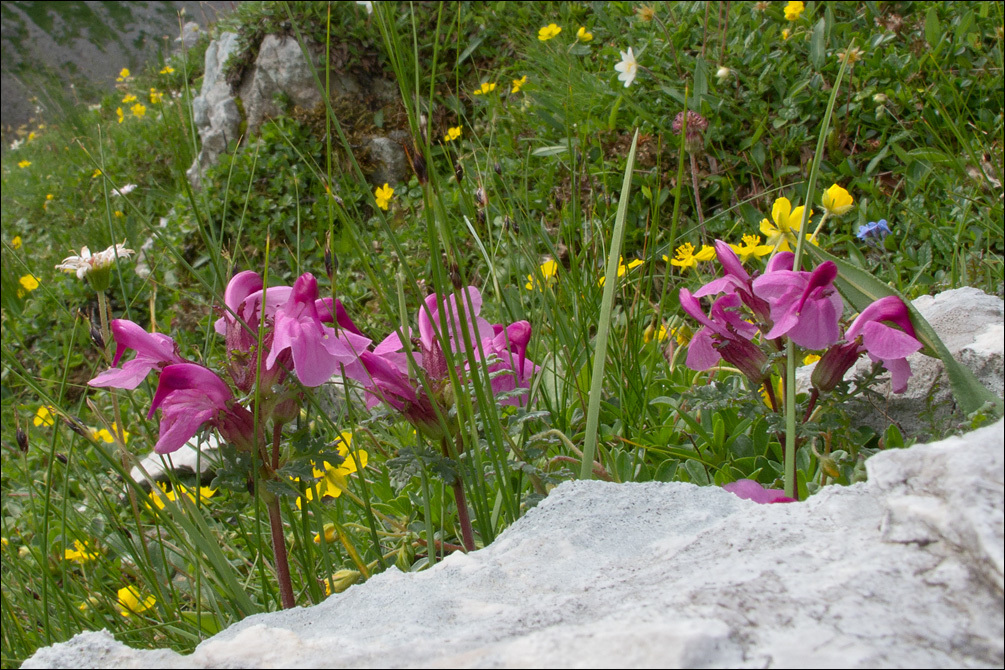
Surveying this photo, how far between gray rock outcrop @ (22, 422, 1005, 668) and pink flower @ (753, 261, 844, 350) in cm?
36

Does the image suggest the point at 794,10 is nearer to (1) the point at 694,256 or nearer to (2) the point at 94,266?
(1) the point at 694,256

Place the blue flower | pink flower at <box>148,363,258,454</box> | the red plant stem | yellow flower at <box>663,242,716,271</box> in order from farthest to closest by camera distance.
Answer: the blue flower < yellow flower at <box>663,242,716,271</box> < the red plant stem < pink flower at <box>148,363,258,454</box>

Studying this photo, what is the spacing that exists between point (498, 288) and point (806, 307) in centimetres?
68

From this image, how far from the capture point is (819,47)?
2.76 meters

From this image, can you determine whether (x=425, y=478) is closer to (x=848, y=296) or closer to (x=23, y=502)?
(x=848, y=296)

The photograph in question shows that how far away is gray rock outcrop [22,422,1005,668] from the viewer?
21.4 inches

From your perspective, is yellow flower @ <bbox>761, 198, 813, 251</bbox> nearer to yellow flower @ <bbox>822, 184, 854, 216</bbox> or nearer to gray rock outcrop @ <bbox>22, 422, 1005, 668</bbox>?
yellow flower @ <bbox>822, 184, 854, 216</bbox>

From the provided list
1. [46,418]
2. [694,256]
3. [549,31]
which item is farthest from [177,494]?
[549,31]

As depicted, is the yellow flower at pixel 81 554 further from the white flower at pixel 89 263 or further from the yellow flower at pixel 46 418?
the white flower at pixel 89 263

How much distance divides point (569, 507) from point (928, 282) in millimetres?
1784

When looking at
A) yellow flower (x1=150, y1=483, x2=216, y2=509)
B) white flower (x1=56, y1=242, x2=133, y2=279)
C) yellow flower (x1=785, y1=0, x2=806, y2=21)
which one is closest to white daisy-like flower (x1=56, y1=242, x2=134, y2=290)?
white flower (x1=56, y1=242, x2=133, y2=279)

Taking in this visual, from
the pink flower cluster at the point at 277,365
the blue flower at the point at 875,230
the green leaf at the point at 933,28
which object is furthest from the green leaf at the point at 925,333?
the green leaf at the point at 933,28

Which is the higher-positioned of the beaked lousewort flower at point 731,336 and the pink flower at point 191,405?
the beaked lousewort flower at point 731,336

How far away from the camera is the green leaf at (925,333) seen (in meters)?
0.86
